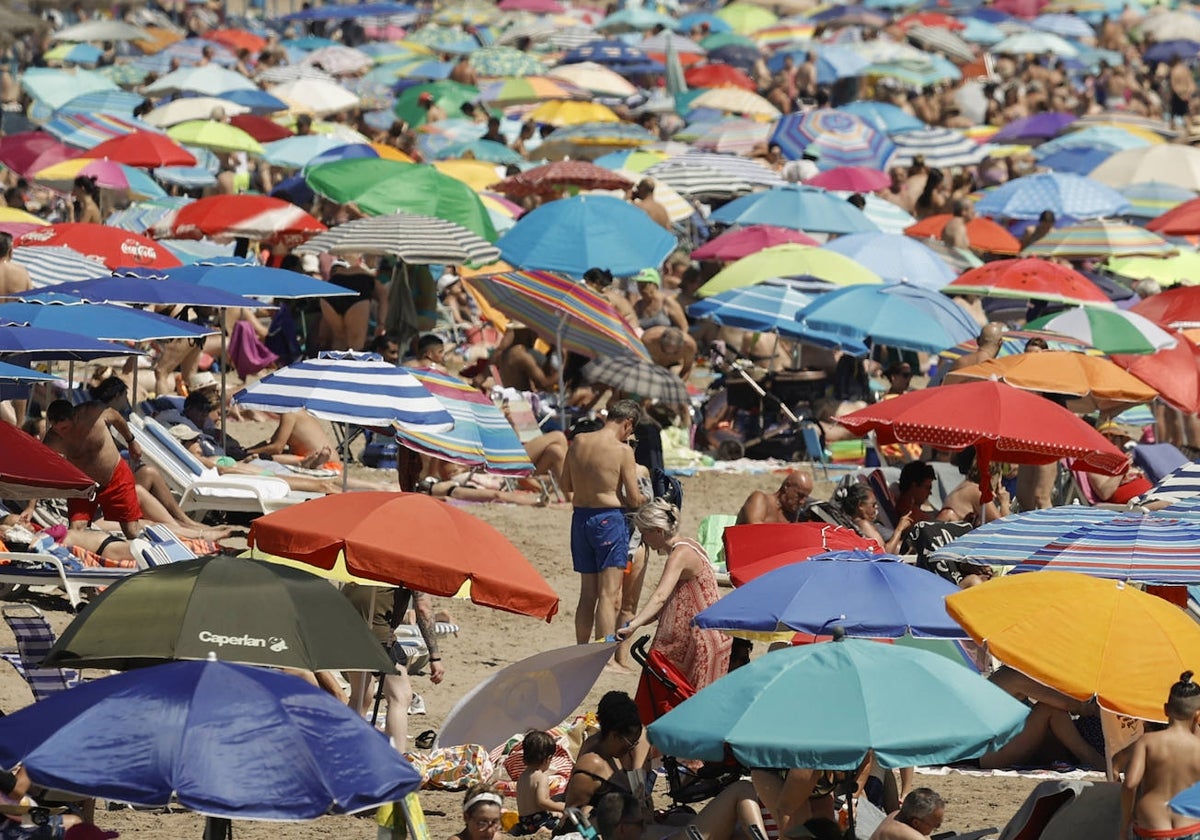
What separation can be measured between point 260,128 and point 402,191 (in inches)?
236

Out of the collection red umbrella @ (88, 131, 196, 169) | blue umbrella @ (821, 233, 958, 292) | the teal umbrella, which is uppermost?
the teal umbrella

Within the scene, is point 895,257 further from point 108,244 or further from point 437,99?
point 437,99

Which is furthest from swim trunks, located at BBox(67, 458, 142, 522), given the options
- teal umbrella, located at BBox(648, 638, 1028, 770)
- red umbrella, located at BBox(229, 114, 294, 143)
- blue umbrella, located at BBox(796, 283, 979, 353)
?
red umbrella, located at BBox(229, 114, 294, 143)

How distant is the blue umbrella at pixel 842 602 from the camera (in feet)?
24.8

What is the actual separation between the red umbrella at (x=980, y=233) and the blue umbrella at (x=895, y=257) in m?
1.84

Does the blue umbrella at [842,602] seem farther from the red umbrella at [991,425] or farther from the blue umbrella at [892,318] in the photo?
the blue umbrella at [892,318]

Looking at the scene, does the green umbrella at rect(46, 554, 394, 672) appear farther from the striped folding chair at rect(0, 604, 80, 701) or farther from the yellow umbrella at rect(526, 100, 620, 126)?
the yellow umbrella at rect(526, 100, 620, 126)

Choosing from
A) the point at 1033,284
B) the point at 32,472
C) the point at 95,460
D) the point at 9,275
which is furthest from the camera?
the point at 1033,284

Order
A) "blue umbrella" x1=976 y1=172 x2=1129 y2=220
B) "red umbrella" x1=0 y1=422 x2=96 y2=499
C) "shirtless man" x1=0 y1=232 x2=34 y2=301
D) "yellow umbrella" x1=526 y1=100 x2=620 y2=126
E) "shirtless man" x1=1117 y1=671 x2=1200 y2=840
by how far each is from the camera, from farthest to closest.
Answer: "yellow umbrella" x1=526 y1=100 x2=620 y2=126 < "blue umbrella" x1=976 y1=172 x2=1129 y2=220 < "shirtless man" x1=0 y1=232 x2=34 y2=301 < "red umbrella" x1=0 y1=422 x2=96 y2=499 < "shirtless man" x1=1117 y1=671 x2=1200 y2=840

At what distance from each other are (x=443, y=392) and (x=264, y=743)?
5.88 metres

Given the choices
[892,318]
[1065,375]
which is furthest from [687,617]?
[892,318]

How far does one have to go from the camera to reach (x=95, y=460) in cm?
1055

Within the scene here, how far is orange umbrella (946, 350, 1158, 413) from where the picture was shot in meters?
11.6

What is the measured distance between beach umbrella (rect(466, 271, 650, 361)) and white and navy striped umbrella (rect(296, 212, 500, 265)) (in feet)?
3.38
